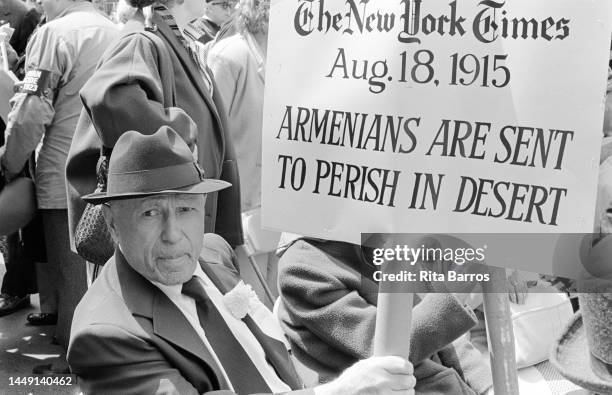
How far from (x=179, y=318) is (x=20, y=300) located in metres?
3.72

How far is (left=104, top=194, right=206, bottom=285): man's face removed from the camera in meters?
2.22

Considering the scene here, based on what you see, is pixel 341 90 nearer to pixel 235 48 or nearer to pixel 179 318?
pixel 179 318

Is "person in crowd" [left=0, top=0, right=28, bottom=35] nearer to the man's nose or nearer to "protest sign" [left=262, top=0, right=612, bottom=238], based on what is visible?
the man's nose

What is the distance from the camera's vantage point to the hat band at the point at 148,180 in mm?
2211

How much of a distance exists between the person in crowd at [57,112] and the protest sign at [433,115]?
2606 millimetres

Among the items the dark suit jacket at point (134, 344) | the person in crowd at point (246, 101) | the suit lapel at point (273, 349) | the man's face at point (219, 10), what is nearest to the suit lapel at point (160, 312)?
the dark suit jacket at point (134, 344)

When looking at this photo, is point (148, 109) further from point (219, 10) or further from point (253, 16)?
point (219, 10)

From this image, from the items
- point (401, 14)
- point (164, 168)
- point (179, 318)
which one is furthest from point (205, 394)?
point (401, 14)

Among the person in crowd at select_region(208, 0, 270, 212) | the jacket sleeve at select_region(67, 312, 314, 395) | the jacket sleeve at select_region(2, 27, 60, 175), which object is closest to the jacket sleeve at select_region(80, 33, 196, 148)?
the jacket sleeve at select_region(67, 312, 314, 395)

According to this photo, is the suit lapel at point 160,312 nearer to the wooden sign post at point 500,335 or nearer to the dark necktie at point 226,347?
the dark necktie at point 226,347

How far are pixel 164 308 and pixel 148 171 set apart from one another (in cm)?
34

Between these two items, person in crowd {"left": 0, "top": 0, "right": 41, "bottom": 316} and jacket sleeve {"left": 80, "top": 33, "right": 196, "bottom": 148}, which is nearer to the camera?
jacket sleeve {"left": 80, "top": 33, "right": 196, "bottom": 148}

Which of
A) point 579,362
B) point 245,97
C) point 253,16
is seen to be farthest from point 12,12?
point 579,362

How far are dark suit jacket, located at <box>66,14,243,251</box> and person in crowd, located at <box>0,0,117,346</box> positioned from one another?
3.62ft
